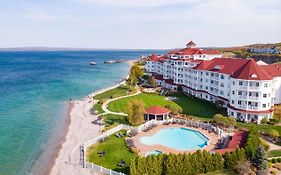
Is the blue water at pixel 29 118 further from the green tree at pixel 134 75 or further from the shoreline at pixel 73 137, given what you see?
the green tree at pixel 134 75

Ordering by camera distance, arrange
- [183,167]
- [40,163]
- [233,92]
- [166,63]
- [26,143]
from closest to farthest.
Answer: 1. [183,167]
2. [40,163]
3. [26,143]
4. [233,92]
5. [166,63]

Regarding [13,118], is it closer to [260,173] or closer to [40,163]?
[40,163]

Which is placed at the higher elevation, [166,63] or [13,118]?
[166,63]

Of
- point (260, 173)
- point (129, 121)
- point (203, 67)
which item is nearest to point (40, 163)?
point (129, 121)

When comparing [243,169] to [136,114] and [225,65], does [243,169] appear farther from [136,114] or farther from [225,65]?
[225,65]

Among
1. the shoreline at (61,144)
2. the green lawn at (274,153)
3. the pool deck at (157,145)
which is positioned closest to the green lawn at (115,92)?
the shoreline at (61,144)

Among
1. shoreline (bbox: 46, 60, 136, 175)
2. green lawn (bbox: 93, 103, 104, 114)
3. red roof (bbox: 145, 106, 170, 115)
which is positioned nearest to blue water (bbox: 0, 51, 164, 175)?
shoreline (bbox: 46, 60, 136, 175)
